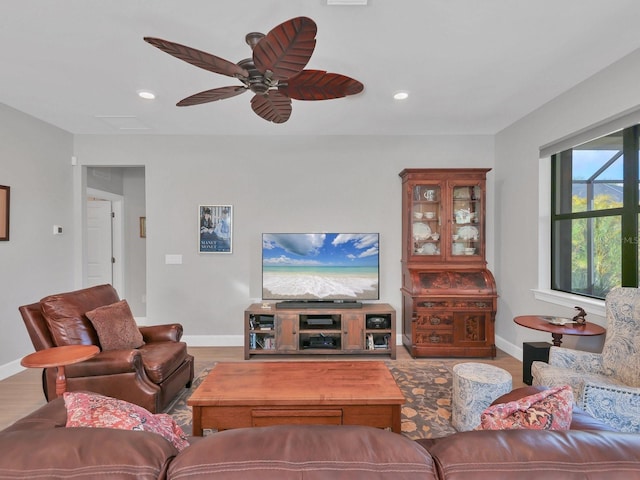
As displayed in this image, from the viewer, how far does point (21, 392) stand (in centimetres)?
284

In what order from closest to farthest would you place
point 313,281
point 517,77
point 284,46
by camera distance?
point 284,46
point 517,77
point 313,281

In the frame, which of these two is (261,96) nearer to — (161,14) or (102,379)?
(161,14)

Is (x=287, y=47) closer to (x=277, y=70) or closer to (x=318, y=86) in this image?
(x=277, y=70)

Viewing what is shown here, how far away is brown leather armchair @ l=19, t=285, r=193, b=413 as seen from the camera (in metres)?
2.22

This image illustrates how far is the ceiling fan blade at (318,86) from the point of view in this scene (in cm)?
186

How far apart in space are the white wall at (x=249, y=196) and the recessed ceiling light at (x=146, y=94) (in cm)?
111

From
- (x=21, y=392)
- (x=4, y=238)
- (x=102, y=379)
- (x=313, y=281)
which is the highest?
(x=4, y=238)

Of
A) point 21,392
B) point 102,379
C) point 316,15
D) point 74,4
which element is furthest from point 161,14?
point 21,392

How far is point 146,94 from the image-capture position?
9.53ft

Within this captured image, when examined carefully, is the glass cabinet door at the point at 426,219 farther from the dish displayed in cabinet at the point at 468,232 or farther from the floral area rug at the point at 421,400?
the floral area rug at the point at 421,400

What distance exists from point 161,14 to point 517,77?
2638 mm

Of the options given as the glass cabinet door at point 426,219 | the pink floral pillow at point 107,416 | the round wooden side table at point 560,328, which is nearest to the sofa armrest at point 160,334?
the pink floral pillow at point 107,416

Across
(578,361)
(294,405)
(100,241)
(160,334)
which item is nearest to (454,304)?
(578,361)

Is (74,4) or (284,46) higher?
(74,4)
